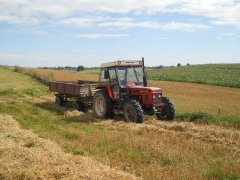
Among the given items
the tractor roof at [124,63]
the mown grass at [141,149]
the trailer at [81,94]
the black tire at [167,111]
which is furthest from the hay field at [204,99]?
the mown grass at [141,149]

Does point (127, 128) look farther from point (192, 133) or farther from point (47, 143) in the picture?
point (47, 143)

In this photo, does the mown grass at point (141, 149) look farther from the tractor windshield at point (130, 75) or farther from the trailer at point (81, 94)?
the trailer at point (81, 94)

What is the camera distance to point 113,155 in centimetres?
829

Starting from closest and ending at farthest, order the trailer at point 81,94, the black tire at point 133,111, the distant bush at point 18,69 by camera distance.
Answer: the black tire at point 133,111
the trailer at point 81,94
the distant bush at point 18,69

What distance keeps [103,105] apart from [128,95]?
117 centimetres

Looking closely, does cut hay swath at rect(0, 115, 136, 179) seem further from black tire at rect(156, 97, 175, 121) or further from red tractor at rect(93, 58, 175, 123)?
black tire at rect(156, 97, 175, 121)

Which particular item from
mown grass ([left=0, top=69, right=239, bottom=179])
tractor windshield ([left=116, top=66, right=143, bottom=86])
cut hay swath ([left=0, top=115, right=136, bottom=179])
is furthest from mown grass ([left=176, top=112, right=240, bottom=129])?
cut hay swath ([left=0, top=115, right=136, bottom=179])

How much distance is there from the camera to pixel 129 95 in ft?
45.2

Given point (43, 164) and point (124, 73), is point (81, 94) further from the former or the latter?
point (43, 164)

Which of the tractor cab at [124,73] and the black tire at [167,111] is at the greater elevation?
the tractor cab at [124,73]

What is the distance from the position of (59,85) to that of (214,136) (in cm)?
970

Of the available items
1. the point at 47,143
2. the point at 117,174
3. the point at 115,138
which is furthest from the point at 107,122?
the point at 117,174

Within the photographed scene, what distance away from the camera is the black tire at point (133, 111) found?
12.8 m

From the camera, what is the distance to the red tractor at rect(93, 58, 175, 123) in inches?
520
